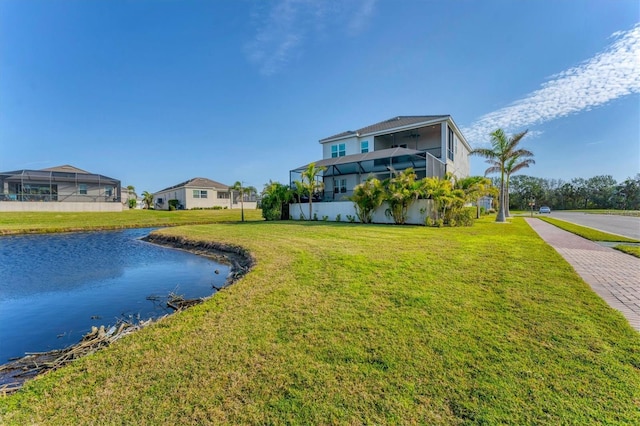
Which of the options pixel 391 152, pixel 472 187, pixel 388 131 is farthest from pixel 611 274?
pixel 388 131

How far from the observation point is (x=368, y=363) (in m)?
2.98

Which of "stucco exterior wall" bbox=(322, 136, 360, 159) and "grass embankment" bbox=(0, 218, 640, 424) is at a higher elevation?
"stucco exterior wall" bbox=(322, 136, 360, 159)

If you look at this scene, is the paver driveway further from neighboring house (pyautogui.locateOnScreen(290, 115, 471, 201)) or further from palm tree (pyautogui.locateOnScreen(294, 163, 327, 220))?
palm tree (pyautogui.locateOnScreen(294, 163, 327, 220))

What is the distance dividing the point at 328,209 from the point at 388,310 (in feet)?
60.2

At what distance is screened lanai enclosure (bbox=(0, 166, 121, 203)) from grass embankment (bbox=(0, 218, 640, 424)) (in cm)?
3938

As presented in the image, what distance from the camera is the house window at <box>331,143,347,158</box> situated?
29.8 m

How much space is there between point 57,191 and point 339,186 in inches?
1361

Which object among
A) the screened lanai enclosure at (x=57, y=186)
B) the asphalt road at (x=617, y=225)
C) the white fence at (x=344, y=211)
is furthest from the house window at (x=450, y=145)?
the screened lanai enclosure at (x=57, y=186)

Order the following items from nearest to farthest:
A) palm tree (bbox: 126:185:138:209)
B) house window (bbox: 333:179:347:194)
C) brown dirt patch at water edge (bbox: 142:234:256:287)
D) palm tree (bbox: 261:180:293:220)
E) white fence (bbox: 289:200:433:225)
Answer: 1. brown dirt patch at water edge (bbox: 142:234:256:287)
2. white fence (bbox: 289:200:433:225)
3. palm tree (bbox: 261:180:293:220)
4. house window (bbox: 333:179:347:194)
5. palm tree (bbox: 126:185:138:209)

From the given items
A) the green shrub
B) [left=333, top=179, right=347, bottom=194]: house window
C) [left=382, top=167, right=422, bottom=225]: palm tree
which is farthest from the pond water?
the green shrub

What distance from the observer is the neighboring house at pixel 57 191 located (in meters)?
29.4

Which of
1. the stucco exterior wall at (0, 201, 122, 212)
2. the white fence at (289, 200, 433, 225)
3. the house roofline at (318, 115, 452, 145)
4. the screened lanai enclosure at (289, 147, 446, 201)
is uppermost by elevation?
the house roofline at (318, 115, 452, 145)

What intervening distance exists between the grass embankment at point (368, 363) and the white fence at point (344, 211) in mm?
12379

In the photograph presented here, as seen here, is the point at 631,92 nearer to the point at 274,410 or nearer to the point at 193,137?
the point at 274,410
